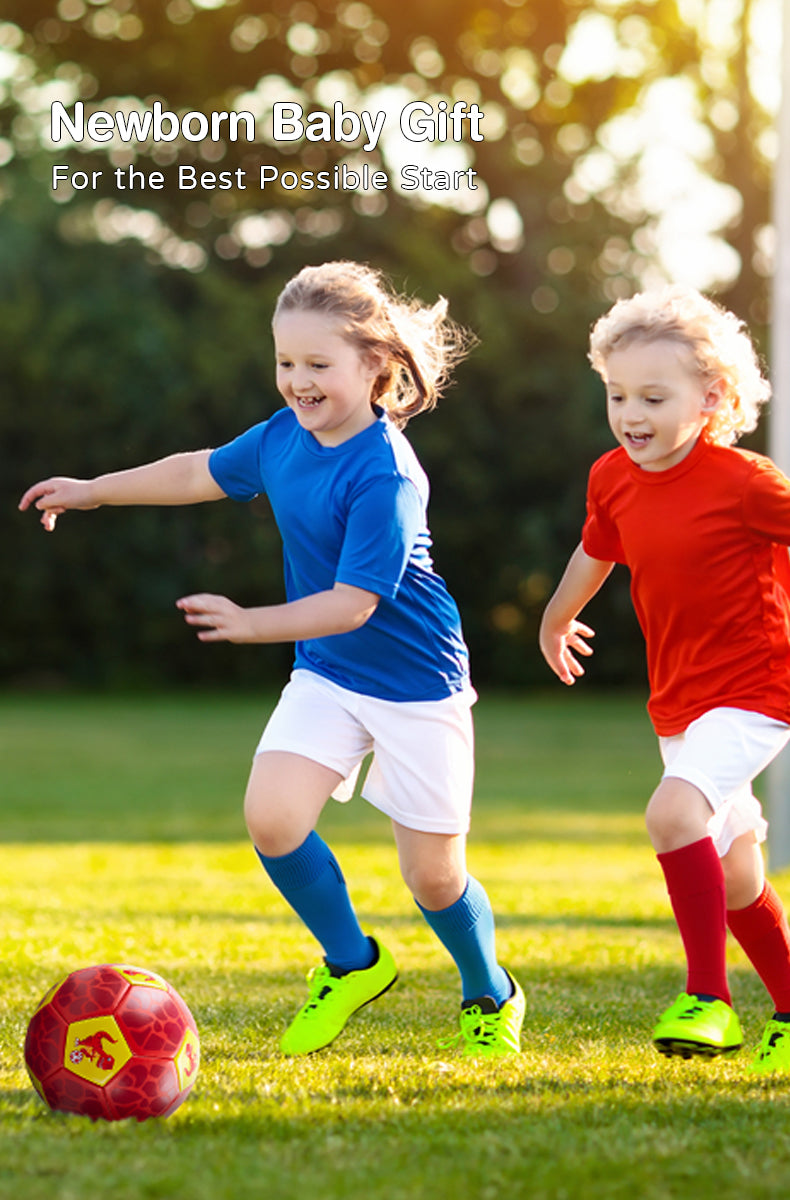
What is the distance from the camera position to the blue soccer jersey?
3500mm

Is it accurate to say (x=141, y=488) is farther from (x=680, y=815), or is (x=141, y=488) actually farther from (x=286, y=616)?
(x=680, y=815)

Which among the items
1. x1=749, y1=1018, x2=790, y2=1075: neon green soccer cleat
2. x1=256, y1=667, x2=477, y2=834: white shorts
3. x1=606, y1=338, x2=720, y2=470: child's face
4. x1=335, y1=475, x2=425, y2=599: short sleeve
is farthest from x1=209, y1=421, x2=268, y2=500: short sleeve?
x1=749, y1=1018, x2=790, y2=1075: neon green soccer cleat

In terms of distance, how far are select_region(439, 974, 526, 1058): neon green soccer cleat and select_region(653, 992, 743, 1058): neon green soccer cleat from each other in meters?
0.53

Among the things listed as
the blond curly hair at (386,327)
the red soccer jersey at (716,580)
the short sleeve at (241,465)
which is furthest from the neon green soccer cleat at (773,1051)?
the short sleeve at (241,465)

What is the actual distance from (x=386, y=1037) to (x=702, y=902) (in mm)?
1018

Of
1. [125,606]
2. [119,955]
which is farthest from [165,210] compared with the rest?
[119,955]

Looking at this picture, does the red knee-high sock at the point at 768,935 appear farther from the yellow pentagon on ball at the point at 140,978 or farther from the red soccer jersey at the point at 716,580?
the yellow pentagon on ball at the point at 140,978

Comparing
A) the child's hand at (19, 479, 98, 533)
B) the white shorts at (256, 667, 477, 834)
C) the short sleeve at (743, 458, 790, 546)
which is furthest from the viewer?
the child's hand at (19, 479, 98, 533)

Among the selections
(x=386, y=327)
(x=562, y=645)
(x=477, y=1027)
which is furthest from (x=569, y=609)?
(x=477, y=1027)

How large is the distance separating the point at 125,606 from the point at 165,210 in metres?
7.77

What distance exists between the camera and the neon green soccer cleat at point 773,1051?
3514 millimetres

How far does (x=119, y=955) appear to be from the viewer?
5219mm

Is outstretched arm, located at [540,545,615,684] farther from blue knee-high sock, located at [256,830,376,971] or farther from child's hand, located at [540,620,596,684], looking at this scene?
blue knee-high sock, located at [256,830,376,971]

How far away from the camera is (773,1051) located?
3574mm
